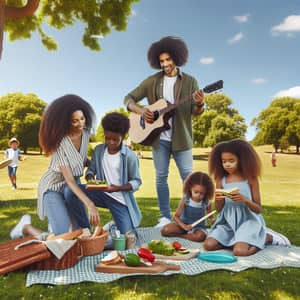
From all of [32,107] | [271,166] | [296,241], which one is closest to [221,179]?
[296,241]

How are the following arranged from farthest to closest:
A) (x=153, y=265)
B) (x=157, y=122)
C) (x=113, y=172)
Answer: (x=157, y=122), (x=113, y=172), (x=153, y=265)

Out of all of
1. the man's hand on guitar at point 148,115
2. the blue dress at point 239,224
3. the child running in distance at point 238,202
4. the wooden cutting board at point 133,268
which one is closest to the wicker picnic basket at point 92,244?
the wooden cutting board at point 133,268

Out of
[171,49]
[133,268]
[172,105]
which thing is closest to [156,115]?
[172,105]

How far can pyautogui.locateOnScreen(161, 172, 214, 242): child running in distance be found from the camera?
4.29m

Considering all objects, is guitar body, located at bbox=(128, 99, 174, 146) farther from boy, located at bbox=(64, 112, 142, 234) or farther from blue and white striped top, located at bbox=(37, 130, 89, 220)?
blue and white striped top, located at bbox=(37, 130, 89, 220)

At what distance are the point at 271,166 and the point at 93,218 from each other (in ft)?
78.8

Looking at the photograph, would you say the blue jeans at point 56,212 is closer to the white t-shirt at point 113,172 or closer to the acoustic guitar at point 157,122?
the white t-shirt at point 113,172

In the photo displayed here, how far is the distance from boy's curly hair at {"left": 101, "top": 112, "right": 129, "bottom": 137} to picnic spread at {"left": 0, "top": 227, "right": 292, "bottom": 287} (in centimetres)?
129

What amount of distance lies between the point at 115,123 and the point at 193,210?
1409 millimetres

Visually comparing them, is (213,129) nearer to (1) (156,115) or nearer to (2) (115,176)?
(1) (156,115)

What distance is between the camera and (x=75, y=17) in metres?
9.12

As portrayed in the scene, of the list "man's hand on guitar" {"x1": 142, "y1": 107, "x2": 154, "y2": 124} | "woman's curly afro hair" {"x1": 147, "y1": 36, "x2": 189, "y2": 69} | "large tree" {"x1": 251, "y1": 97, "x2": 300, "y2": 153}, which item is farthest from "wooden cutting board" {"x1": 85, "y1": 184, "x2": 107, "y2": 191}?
"large tree" {"x1": 251, "y1": 97, "x2": 300, "y2": 153}

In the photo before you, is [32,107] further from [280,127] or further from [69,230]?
[69,230]

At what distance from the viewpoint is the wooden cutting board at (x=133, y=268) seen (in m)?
2.94
